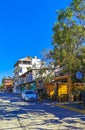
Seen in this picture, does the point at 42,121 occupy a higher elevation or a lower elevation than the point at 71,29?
lower

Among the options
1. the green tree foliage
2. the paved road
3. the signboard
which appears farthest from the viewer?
the signboard

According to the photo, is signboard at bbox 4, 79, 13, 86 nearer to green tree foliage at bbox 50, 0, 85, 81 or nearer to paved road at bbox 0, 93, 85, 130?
green tree foliage at bbox 50, 0, 85, 81

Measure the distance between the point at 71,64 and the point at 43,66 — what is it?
32494mm

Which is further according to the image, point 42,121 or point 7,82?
point 7,82

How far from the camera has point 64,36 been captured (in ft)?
88.8

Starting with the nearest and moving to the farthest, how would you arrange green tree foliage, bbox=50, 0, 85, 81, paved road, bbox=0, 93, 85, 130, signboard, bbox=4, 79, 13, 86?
paved road, bbox=0, 93, 85, 130 → green tree foliage, bbox=50, 0, 85, 81 → signboard, bbox=4, 79, 13, 86

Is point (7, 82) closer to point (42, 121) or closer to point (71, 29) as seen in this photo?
point (71, 29)

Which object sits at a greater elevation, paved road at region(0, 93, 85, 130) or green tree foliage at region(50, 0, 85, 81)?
green tree foliage at region(50, 0, 85, 81)

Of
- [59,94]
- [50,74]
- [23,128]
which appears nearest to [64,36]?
[23,128]

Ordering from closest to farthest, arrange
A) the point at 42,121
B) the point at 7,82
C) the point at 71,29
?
the point at 42,121 < the point at 71,29 < the point at 7,82

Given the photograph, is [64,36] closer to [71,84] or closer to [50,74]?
[71,84]

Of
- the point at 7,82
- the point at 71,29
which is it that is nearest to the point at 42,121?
the point at 71,29

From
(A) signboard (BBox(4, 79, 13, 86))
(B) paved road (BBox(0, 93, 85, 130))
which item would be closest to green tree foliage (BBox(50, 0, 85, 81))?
(B) paved road (BBox(0, 93, 85, 130))

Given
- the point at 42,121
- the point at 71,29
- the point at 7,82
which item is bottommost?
the point at 42,121
